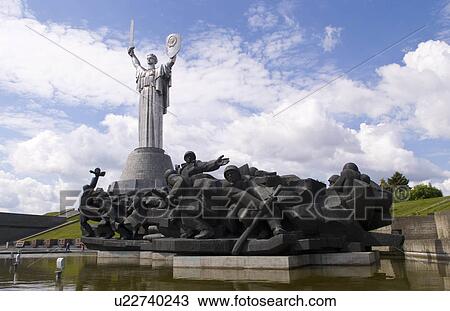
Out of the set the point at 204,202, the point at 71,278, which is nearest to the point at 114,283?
the point at 71,278

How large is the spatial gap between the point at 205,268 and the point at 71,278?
346 centimetres

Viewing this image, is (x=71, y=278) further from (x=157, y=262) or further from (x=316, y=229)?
(x=316, y=229)

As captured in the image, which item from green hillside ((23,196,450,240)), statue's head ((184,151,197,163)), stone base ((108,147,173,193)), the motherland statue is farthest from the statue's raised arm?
statue's head ((184,151,197,163))

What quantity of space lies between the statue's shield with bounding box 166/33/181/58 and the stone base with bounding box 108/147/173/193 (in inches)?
307

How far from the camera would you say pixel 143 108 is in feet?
111

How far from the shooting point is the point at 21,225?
47344mm

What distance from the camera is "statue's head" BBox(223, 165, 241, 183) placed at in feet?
40.0

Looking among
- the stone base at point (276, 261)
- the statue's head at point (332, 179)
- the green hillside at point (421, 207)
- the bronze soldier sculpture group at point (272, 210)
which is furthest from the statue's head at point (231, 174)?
the green hillside at point (421, 207)

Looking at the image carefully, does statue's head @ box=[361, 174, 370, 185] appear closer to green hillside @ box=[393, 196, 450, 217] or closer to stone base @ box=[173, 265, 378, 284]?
stone base @ box=[173, 265, 378, 284]

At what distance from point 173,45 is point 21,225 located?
28.0 metres

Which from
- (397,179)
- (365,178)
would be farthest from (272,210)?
(397,179)

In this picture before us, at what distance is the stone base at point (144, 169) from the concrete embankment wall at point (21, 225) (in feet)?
72.8

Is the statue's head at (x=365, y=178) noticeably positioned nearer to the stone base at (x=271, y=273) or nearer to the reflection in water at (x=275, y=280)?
the stone base at (x=271, y=273)

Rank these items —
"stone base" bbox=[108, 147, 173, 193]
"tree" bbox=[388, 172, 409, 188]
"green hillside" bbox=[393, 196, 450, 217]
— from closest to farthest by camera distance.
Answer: "green hillside" bbox=[393, 196, 450, 217], "stone base" bbox=[108, 147, 173, 193], "tree" bbox=[388, 172, 409, 188]
